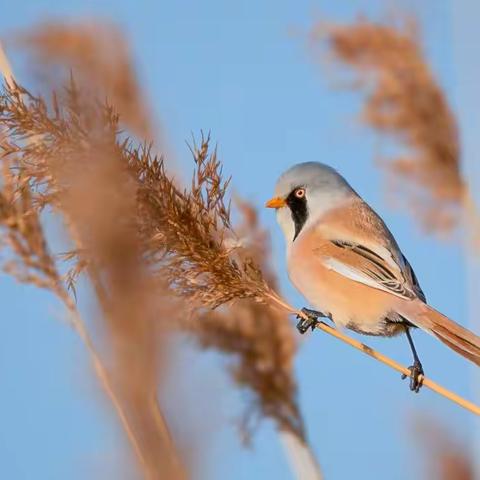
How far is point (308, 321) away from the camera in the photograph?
2.40 metres

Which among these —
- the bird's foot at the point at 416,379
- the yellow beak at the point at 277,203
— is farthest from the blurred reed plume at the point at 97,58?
→ the bird's foot at the point at 416,379

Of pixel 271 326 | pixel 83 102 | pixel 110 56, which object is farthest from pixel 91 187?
pixel 110 56

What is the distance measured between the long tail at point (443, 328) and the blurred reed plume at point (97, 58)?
1.37 m

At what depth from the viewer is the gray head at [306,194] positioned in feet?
9.14

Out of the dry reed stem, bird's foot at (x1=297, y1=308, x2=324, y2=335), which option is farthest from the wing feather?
the dry reed stem

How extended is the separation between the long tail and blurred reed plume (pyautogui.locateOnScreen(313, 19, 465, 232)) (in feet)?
2.42

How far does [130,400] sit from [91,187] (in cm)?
43

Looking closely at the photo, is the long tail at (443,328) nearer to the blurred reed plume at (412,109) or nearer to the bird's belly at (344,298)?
the bird's belly at (344,298)

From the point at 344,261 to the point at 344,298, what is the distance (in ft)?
0.43

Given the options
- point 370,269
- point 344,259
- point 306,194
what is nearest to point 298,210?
point 306,194

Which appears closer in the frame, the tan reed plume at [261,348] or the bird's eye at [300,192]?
the tan reed plume at [261,348]

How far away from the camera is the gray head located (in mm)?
2785

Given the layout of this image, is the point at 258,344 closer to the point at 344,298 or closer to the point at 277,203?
the point at 344,298

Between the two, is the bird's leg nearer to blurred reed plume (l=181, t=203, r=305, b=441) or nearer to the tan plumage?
the tan plumage
